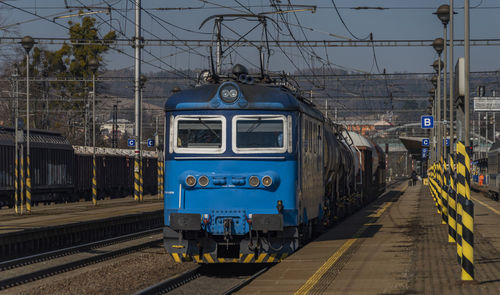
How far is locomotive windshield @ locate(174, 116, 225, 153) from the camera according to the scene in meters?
14.9

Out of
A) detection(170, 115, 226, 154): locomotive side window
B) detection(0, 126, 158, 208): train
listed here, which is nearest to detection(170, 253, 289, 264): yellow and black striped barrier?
detection(170, 115, 226, 154): locomotive side window

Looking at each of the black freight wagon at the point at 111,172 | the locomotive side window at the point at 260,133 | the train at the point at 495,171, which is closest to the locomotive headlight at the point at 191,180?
the locomotive side window at the point at 260,133

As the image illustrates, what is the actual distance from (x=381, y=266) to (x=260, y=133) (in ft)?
10.7

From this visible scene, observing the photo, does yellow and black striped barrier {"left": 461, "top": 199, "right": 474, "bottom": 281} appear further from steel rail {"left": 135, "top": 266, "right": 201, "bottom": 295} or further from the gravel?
the gravel

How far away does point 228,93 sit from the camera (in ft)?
49.2

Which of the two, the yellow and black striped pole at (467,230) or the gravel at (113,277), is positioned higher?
the yellow and black striped pole at (467,230)

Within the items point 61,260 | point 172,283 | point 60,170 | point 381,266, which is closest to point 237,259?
point 172,283

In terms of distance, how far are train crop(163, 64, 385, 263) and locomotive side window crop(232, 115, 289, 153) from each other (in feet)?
0.06

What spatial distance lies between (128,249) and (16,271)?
4.10 meters

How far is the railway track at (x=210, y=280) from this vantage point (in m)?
13.1

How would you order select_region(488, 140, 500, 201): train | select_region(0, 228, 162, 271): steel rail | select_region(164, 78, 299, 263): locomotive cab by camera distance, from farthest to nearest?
select_region(488, 140, 500, 201): train < select_region(0, 228, 162, 271): steel rail < select_region(164, 78, 299, 263): locomotive cab

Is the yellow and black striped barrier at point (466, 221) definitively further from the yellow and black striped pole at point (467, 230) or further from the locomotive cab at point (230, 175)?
the locomotive cab at point (230, 175)

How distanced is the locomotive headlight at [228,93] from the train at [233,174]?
0.06ft

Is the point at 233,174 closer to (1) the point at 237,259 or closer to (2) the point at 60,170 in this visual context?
(1) the point at 237,259
